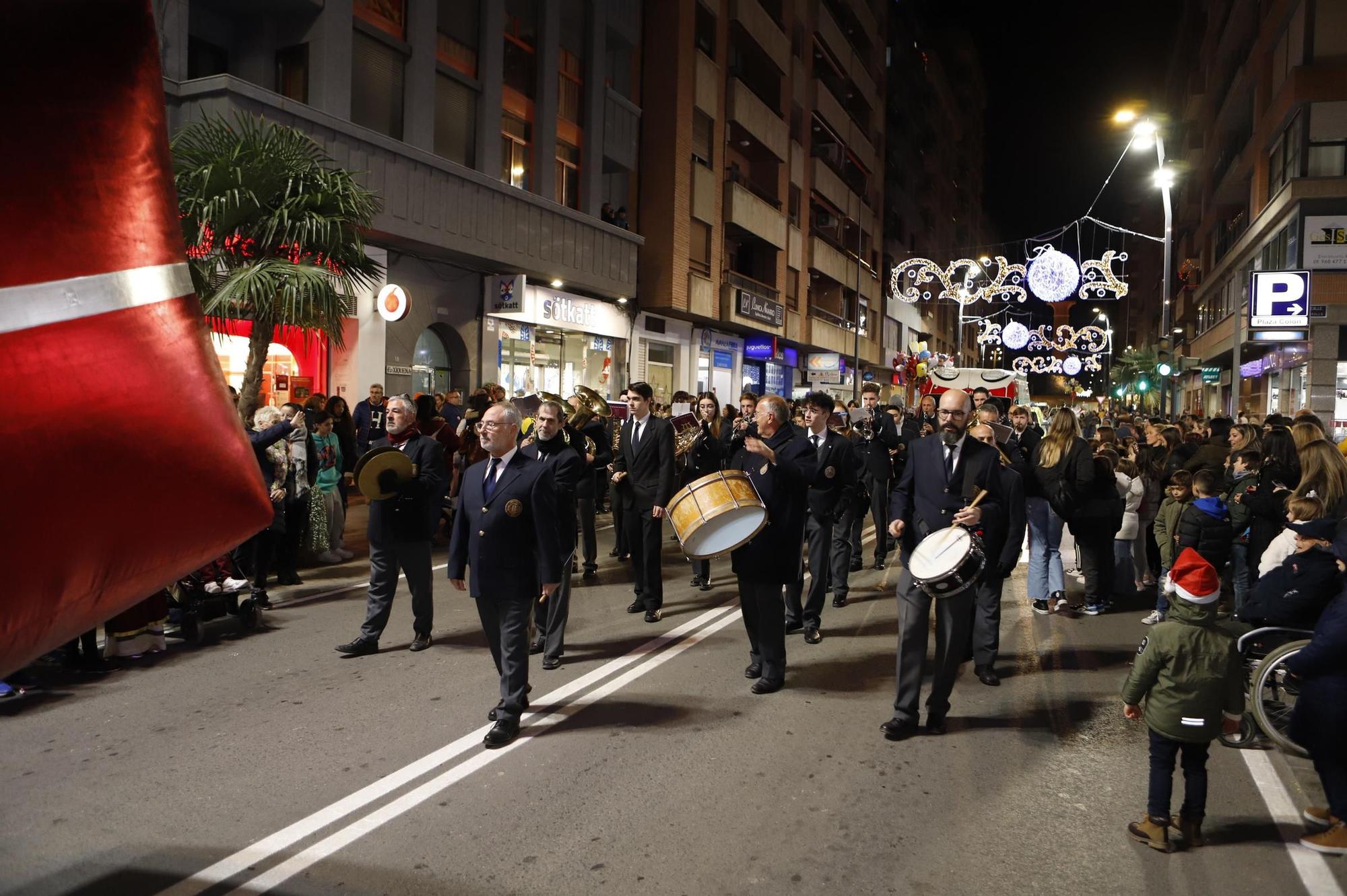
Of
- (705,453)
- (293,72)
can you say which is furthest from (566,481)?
(293,72)

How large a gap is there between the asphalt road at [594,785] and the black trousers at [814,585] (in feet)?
3.01

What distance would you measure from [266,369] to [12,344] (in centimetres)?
1691

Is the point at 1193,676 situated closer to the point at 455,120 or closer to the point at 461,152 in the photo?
the point at 461,152

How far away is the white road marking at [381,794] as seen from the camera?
396 cm

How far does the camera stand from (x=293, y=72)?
55.6 feet

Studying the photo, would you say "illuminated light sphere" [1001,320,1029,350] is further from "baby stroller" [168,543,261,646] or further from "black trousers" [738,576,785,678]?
"baby stroller" [168,543,261,646]

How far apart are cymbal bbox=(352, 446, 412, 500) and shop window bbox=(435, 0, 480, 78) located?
48.2ft

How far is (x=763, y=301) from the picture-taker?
3481 cm

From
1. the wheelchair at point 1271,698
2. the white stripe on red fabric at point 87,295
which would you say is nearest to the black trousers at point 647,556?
the wheelchair at point 1271,698

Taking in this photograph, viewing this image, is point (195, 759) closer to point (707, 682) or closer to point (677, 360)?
point (707, 682)

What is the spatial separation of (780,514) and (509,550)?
2180 mm

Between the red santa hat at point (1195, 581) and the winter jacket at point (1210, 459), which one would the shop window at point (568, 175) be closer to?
the winter jacket at point (1210, 459)

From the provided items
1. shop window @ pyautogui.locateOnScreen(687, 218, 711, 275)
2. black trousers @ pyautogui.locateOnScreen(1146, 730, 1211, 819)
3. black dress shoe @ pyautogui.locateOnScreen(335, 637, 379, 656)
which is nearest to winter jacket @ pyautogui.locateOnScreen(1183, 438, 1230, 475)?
black trousers @ pyautogui.locateOnScreen(1146, 730, 1211, 819)

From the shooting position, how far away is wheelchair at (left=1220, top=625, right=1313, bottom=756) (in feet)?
19.4
